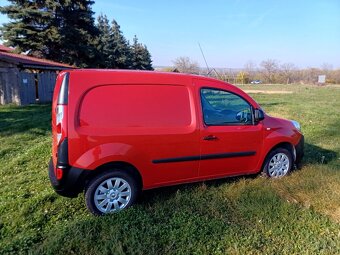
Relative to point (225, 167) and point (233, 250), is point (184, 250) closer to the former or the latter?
point (233, 250)

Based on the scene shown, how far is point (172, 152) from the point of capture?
13.1 ft

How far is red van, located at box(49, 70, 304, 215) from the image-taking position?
3.51m

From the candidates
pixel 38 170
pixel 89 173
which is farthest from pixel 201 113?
pixel 38 170

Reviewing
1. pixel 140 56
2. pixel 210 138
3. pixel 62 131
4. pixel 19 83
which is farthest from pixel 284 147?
pixel 140 56

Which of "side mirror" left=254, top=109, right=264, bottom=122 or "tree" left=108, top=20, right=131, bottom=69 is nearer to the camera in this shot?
"side mirror" left=254, top=109, right=264, bottom=122

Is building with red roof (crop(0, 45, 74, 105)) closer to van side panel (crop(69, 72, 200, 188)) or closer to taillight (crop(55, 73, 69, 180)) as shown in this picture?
taillight (crop(55, 73, 69, 180))

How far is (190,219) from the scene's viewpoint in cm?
361

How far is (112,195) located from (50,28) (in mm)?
22163

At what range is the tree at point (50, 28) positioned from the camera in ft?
72.9

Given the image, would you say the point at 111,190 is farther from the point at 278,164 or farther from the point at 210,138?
the point at 278,164

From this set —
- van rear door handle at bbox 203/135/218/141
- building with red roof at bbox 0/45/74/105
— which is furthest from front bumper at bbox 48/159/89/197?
building with red roof at bbox 0/45/74/105

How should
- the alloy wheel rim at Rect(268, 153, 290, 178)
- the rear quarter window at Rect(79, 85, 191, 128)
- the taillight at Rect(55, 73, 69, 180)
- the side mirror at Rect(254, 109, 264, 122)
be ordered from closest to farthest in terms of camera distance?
the taillight at Rect(55, 73, 69, 180), the rear quarter window at Rect(79, 85, 191, 128), the side mirror at Rect(254, 109, 264, 122), the alloy wheel rim at Rect(268, 153, 290, 178)

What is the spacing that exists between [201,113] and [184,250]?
6.02ft

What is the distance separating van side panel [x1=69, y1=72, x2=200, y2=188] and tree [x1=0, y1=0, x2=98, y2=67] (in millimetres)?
21265
